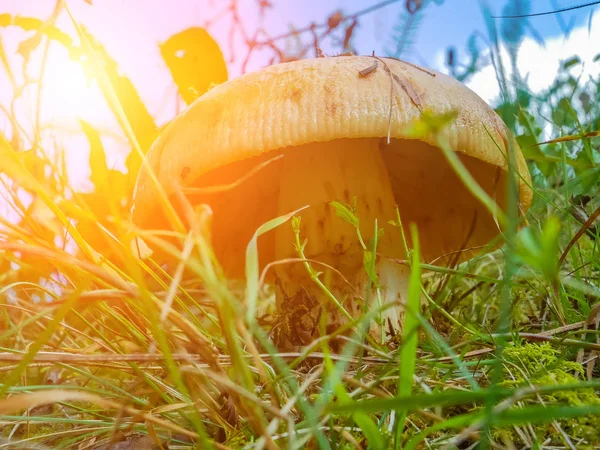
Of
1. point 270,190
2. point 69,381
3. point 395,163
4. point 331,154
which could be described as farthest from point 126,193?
point 395,163

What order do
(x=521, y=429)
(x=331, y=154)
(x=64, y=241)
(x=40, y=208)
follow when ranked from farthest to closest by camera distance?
(x=331, y=154)
(x=40, y=208)
(x=64, y=241)
(x=521, y=429)

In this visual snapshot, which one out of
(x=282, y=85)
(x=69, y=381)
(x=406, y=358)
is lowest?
(x=69, y=381)

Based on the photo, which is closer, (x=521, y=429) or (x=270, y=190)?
(x=521, y=429)

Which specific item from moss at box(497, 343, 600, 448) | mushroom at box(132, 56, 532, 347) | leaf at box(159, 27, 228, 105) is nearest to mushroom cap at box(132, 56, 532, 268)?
mushroom at box(132, 56, 532, 347)

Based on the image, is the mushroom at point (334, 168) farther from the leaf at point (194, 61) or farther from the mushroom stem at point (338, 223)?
the leaf at point (194, 61)

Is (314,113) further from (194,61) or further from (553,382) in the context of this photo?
(194,61)

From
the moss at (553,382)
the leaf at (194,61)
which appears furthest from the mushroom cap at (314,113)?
the leaf at (194,61)

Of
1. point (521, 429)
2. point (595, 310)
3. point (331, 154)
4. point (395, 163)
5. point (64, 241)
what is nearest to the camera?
point (521, 429)

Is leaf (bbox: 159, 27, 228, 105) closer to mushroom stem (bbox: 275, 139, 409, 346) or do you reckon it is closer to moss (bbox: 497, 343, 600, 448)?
mushroom stem (bbox: 275, 139, 409, 346)

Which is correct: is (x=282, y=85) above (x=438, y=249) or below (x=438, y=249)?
above

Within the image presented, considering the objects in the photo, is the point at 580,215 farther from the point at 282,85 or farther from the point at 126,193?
the point at 126,193
